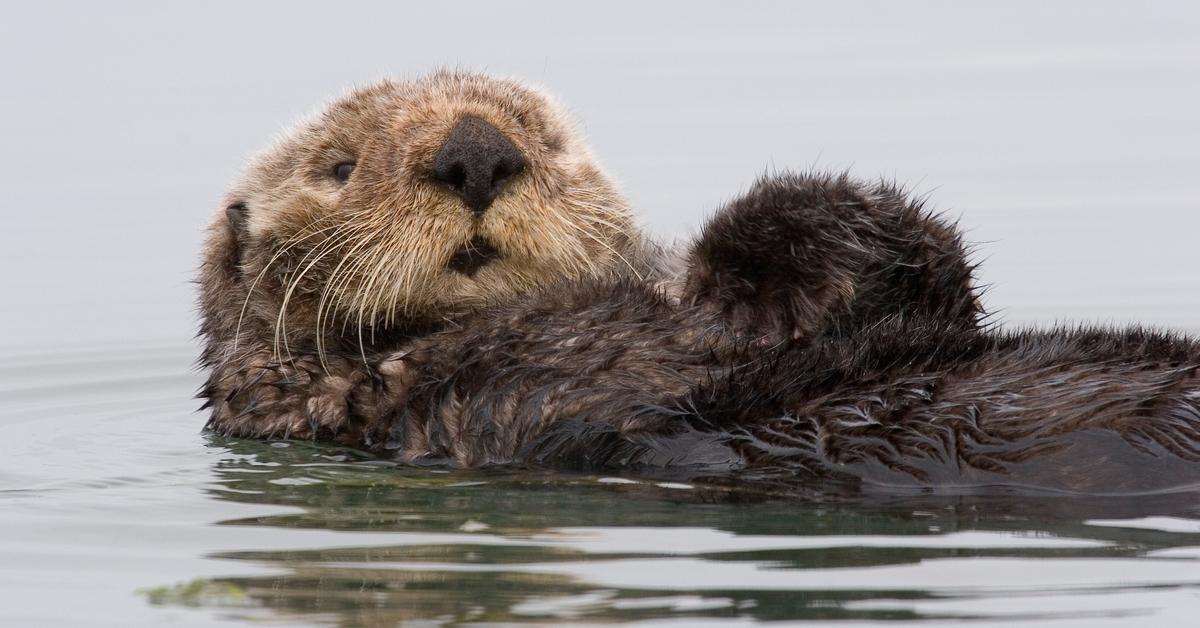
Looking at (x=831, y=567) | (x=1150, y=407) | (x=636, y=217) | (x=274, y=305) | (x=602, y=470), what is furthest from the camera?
(x=636, y=217)

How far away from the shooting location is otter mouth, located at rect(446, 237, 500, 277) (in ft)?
16.7

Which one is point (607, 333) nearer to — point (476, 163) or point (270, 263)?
point (476, 163)

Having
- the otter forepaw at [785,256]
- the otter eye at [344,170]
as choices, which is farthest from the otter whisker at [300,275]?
the otter forepaw at [785,256]

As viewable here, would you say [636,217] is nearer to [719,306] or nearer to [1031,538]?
[719,306]

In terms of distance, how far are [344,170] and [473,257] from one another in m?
0.55

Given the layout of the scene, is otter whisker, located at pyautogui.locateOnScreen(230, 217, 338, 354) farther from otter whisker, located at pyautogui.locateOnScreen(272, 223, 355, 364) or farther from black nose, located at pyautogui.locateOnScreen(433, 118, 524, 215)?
black nose, located at pyautogui.locateOnScreen(433, 118, 524, 215)

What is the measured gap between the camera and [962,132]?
452 inches

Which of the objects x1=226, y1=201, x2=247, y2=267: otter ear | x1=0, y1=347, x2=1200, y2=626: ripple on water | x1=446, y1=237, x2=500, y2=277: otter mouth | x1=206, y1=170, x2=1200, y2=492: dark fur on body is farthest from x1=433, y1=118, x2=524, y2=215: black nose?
x1=226, y1=201, x2=247, y2=267: otter ear

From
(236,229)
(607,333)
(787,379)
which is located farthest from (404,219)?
(787,379)

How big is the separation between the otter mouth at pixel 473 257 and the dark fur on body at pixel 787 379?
0.13 m

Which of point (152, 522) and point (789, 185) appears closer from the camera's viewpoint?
point (152, 522)

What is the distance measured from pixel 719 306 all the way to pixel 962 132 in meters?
6.92

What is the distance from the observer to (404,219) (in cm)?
505

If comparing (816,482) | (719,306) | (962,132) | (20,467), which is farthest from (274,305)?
(962,132)
